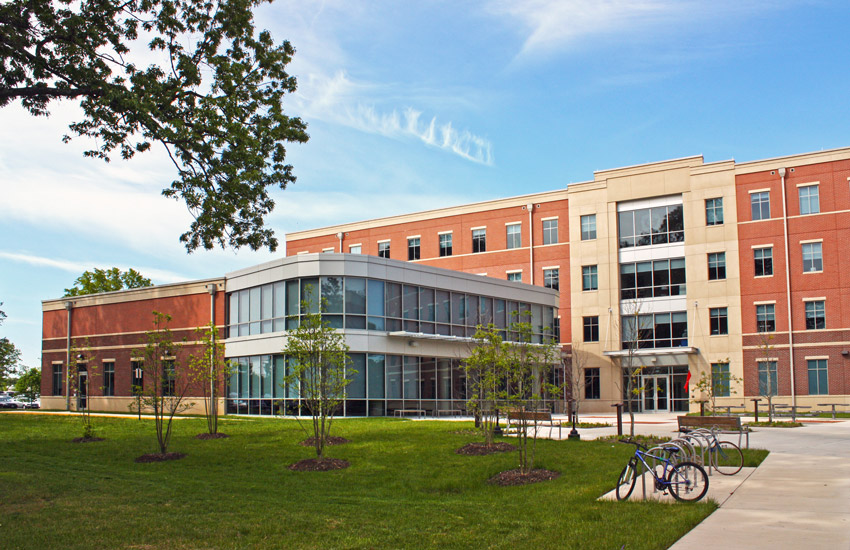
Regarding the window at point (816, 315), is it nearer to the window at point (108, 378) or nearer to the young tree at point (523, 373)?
the young tree at point (523, 373)

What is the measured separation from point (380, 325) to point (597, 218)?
879 inches

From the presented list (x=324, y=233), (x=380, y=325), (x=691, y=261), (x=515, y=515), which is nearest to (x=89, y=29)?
(x=515, y=515)

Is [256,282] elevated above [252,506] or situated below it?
above

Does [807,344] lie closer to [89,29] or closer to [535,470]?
[535,470]

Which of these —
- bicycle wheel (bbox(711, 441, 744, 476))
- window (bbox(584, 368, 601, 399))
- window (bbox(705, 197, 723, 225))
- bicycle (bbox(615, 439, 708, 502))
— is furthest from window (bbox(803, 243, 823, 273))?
bicycle (bbox(615, 439, 708, 502))

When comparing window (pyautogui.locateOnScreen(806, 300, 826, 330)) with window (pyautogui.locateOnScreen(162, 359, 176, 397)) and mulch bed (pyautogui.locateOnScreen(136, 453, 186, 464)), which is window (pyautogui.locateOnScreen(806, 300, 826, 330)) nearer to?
window (pyautogui.locateOnScreen(162, 359, 176, 397))

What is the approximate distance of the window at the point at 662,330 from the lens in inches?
1881

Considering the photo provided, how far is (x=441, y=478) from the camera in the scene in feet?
50.1

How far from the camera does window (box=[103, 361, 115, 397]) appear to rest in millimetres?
42625

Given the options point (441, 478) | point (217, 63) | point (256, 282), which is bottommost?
point (441, 478)

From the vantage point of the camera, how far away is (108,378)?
43.0 metres

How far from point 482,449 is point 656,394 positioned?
3312cm

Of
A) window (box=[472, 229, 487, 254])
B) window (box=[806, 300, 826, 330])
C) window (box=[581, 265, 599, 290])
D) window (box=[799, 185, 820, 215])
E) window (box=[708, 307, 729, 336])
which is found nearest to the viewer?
window (box=[806, 300, 826, 330])

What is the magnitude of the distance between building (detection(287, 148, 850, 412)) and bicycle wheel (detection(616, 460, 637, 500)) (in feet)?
102
